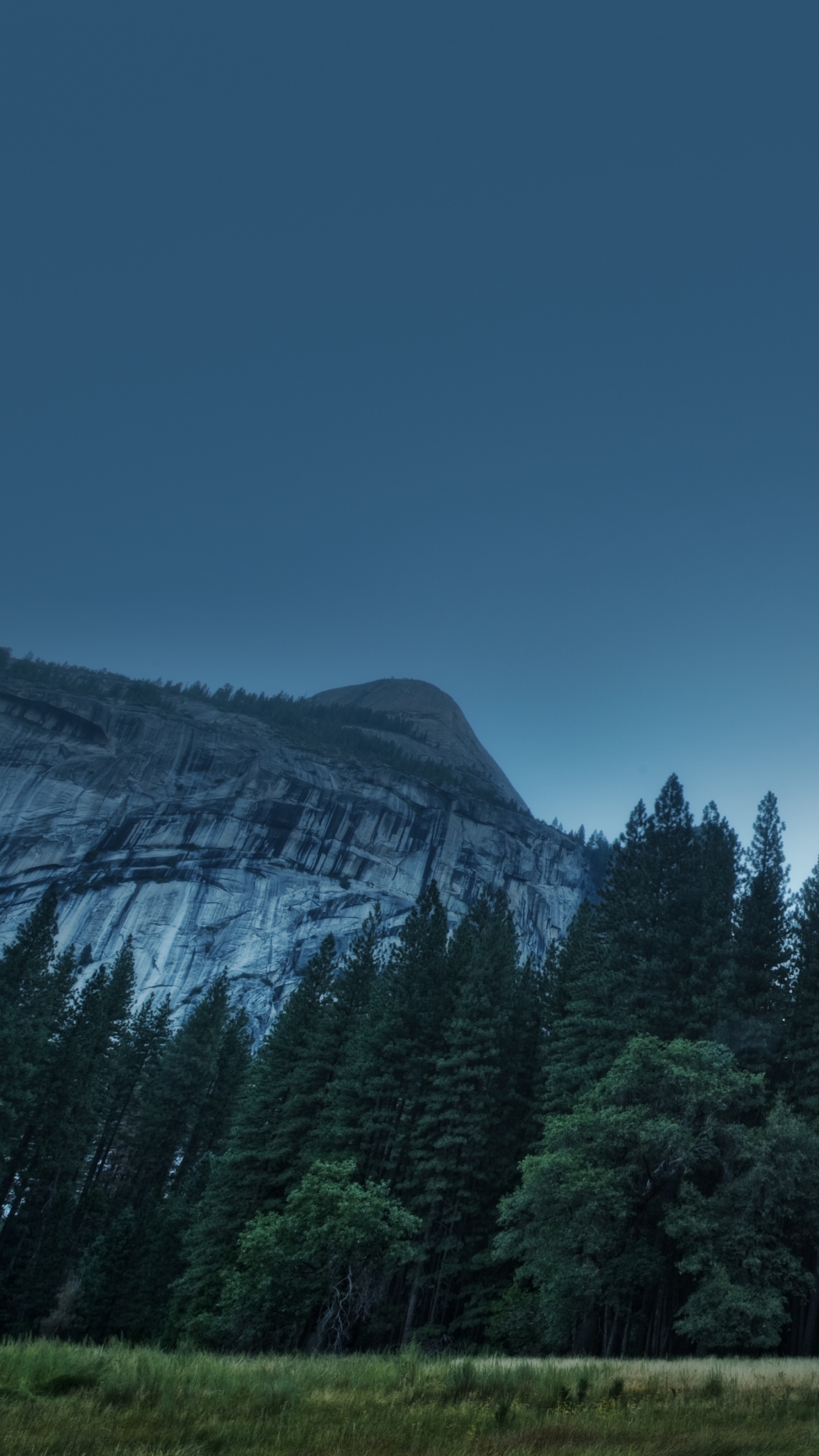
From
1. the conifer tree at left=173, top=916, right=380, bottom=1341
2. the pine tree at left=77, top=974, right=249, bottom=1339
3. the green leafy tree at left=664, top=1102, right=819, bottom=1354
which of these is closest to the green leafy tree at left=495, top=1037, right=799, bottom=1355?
the green leafy tree at left=664, top=1102, right=819, bottom=1354

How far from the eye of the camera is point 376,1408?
29.7 feet

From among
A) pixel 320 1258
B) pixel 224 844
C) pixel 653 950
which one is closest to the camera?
pixel 320 1258

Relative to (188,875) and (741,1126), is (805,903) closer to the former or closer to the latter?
(741,1126)

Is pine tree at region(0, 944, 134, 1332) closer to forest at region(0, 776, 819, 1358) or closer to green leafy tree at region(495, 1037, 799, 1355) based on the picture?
forest at region(0, 776, 819, 1358)

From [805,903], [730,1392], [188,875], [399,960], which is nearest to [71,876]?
[188,875]

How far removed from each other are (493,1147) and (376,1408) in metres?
22.6

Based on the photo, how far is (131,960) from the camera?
5719 centimetres

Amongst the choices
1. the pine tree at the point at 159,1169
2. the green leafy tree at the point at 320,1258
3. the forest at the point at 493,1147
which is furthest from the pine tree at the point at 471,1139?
the pine tree at the point at 159,1169

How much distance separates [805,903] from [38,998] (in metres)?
35.0

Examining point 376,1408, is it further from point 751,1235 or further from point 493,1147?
point 493,1147

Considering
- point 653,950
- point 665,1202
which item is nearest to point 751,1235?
point 665,1202

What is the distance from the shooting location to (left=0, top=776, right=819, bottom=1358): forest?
1992 cm

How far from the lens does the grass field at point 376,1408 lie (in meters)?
7.43

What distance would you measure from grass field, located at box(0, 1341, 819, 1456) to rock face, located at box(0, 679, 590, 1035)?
101 meters
